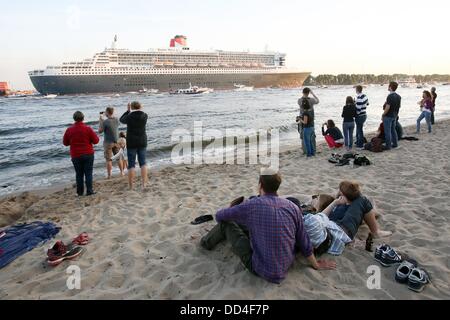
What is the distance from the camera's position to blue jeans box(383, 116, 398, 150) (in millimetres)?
8105

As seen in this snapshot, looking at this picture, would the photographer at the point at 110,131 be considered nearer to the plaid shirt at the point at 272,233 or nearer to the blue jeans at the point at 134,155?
the blue jeans at the point at 134,155

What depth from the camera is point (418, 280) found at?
2.77 m

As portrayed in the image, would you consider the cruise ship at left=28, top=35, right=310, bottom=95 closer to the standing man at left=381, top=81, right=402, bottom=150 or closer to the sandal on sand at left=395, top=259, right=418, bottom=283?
the standing man at left=381, top=81, right=402, bottom=150

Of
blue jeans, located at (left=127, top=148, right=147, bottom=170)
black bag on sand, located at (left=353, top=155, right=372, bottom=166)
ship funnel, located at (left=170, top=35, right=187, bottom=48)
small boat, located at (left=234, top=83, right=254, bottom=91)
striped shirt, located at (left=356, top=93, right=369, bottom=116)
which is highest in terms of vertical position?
ship funnel, located at (left=170, top=35, right=187, bottom=48)

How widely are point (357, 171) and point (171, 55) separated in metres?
67.9

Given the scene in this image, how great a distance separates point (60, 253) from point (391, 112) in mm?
7572

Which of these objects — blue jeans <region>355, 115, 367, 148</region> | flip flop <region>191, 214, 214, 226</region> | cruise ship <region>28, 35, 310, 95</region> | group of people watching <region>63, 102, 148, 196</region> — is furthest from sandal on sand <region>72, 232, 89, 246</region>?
cruise ship <region>28, 35, 310, 95</region>

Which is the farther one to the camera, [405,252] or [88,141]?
[88,141]

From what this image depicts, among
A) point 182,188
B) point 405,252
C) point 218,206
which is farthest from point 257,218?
point 182,188

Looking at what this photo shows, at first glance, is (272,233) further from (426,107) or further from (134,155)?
(426,107)

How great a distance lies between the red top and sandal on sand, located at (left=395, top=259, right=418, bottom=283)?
16.3 ft

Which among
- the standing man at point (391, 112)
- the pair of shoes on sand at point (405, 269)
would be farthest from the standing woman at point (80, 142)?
the standing man at point (391, 112)
